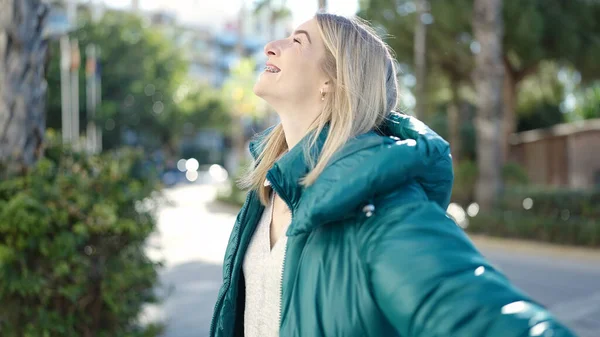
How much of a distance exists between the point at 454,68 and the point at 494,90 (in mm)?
10360

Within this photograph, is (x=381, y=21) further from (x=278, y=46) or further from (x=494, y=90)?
(x=278, y=46)

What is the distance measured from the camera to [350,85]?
1.60 m

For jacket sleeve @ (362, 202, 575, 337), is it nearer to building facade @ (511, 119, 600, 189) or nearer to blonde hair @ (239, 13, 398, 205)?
blonde hair @ (239, 13, 398, 205)

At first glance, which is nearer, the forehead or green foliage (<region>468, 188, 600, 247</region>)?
the forehead

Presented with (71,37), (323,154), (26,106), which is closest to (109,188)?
(26,106)

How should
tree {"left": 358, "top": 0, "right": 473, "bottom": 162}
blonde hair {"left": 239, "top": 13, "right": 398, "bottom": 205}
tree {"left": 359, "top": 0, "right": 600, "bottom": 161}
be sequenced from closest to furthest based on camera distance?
blonde hair {"left": 239, "top": 13, "right": 398, "bottom": 205}
tree {"left": 359, "top": 0, "right": 600, "bottom": 161}
tree {"left": 358, "top": 0, "right": 473, "bottom": 162}

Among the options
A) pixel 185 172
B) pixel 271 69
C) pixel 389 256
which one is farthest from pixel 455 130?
pixel 185 172

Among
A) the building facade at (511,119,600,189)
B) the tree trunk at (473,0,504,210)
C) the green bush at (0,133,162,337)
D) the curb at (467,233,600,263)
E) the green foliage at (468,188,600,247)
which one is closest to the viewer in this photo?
the green bush at (0,133,162,337)

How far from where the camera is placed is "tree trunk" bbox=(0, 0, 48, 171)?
4.33 meters

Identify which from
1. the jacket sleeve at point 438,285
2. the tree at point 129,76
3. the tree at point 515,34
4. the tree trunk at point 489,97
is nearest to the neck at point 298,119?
the jacket sleeve at point 438,285

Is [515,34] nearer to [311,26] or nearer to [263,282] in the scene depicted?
[311,26]

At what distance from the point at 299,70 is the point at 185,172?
135 ft

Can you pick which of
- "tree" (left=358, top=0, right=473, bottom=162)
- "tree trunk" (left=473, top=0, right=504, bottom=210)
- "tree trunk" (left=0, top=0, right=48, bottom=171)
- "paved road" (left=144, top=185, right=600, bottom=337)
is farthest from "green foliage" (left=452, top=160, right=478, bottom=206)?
"tree trunk" (left=0, top=0, right=48, bottom=171)

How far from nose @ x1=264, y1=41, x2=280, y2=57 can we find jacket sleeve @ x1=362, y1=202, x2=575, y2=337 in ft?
2.31
